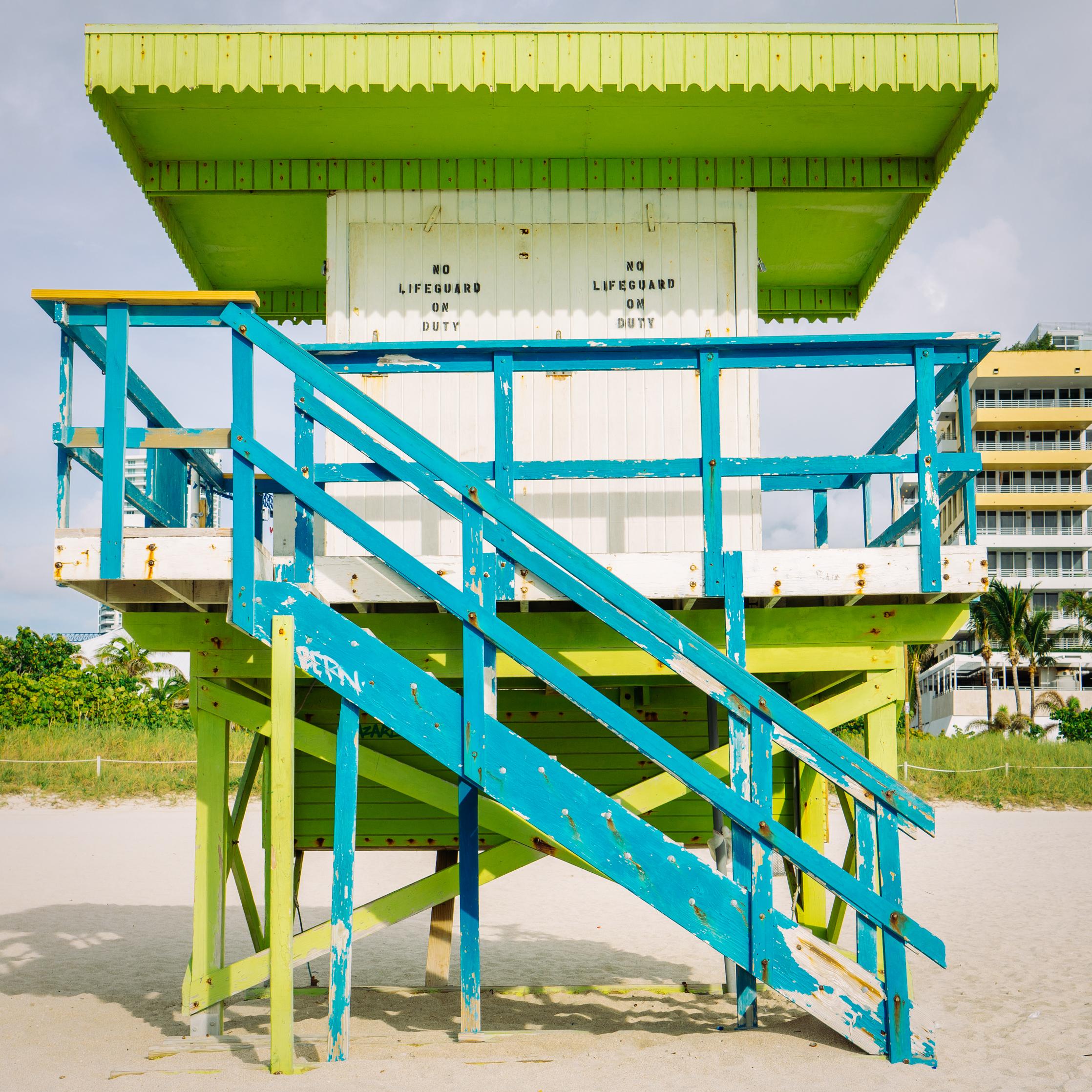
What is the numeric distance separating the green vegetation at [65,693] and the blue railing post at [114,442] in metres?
27.8

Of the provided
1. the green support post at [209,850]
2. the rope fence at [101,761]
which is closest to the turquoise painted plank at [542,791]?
the green support post at [209,850]

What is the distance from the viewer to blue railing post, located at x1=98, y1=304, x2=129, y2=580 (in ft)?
17.3

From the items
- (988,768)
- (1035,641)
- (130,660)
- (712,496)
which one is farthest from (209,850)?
(1035,641)

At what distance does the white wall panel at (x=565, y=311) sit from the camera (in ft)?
24.5

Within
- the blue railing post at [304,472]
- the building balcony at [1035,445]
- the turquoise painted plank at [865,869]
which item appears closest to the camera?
the blue railing post at [304,472]

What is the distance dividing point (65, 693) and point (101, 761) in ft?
34.2

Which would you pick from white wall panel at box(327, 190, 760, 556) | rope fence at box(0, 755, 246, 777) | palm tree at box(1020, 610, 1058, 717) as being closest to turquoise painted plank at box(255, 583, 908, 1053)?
white wall panel at box(327, 190, 760, 556)

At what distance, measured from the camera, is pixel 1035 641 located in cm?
5466

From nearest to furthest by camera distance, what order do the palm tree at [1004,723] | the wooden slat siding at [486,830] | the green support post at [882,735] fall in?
the green support post at [882,735]
the wooden slat siding at [486,830]
the palm tree at [1004,723]

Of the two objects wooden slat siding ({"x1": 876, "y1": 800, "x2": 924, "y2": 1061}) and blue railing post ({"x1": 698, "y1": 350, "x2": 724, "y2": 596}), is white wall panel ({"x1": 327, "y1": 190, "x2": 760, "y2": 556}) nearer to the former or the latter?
blue railing post ({"x1": 698, "y1": 350, "x2": 724, "y2": 596})

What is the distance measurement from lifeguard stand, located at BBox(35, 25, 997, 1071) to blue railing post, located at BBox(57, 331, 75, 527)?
0.05m

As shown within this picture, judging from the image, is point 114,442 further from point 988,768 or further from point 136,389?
point 988,768

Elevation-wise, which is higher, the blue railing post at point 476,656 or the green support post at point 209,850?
the blue railing post at point 476,656

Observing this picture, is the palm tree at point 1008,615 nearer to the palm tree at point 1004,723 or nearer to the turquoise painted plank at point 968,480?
the palm tree at point 1004,723
